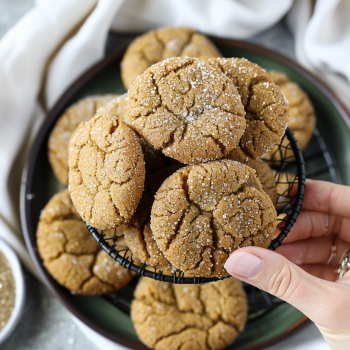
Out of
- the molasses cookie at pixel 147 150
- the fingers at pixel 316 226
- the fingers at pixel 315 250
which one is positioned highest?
the molasses cookie at pixel 147 150

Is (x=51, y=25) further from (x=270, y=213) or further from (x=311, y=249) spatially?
(x=311, y=249)

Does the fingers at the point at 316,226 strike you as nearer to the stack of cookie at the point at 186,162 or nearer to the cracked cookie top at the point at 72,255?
the stack of cookie at the point at 186,162

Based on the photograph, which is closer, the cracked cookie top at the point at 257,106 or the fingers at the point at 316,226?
the cracked cookie top at the point at 257,106

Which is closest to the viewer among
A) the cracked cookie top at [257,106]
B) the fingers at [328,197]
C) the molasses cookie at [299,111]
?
the cracked cookie top at [257,106]

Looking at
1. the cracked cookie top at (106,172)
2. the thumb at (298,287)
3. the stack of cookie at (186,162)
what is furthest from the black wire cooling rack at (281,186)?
the cracked cookie top at (106,172)

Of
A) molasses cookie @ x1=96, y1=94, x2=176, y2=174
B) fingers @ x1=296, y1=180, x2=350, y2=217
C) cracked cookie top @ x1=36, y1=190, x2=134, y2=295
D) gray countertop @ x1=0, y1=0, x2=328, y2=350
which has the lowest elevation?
gray countertop @ x1=0, y1=0, x2=328, y2=350

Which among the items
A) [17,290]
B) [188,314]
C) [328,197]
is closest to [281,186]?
[328,197]

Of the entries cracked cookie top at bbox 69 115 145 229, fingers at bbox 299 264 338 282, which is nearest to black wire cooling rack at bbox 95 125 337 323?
fingers at bbox 299 264 338 282

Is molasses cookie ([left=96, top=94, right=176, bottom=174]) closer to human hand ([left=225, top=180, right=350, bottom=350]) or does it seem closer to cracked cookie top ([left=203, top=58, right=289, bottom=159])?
cracked cookie top ([left=203, top=58, right=289, bottom=159])
